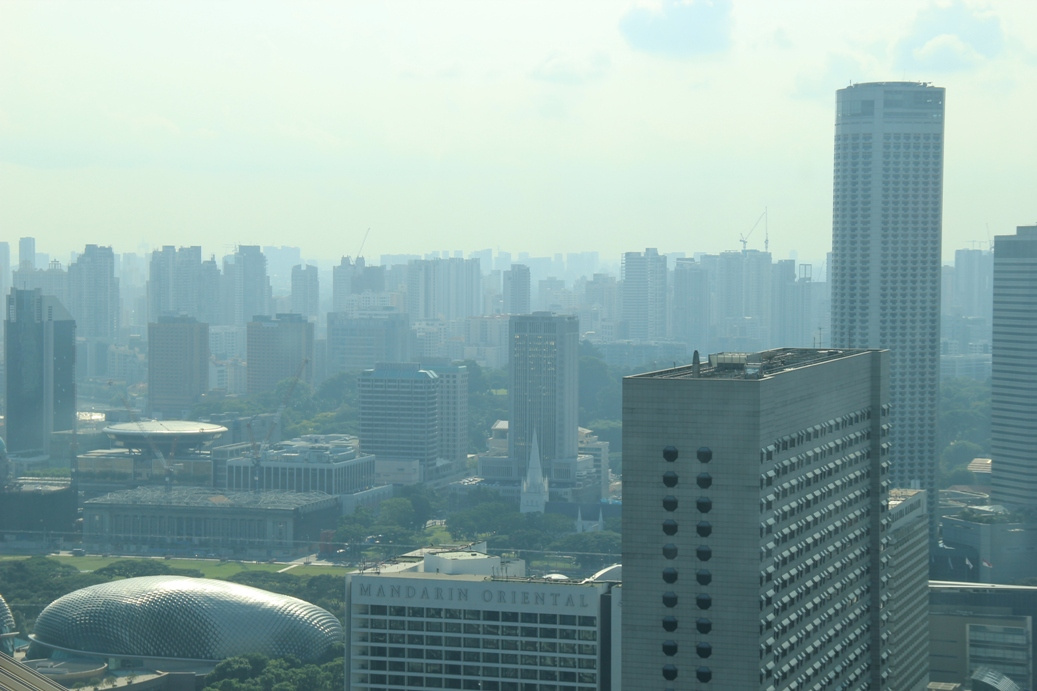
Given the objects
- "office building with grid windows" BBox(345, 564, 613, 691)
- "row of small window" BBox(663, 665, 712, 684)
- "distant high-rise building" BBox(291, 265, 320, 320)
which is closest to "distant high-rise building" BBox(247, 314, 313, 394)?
"distant high-rise building" BBox(291, 265, 320, 320)

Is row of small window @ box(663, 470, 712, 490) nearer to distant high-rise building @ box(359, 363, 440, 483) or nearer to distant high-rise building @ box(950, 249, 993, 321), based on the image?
distant high-rise building @ box(359, 363, 440, 483)

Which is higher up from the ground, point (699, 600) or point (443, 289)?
A: point (443, 289)

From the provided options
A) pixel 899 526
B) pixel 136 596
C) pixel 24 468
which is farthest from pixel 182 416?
pixel 899 526

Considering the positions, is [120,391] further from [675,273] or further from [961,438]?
[961,438]

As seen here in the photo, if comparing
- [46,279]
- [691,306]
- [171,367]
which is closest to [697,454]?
[171,367]

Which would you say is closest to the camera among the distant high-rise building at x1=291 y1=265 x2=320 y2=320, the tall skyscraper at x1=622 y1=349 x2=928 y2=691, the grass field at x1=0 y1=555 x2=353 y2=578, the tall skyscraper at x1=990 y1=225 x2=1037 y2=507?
the tall skyscraper at x1=622 y1=349 x2=928 y2=691

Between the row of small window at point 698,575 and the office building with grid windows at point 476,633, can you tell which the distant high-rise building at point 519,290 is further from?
the row of small window at point 698,575

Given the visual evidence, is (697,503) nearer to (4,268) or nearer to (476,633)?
(476,633)
